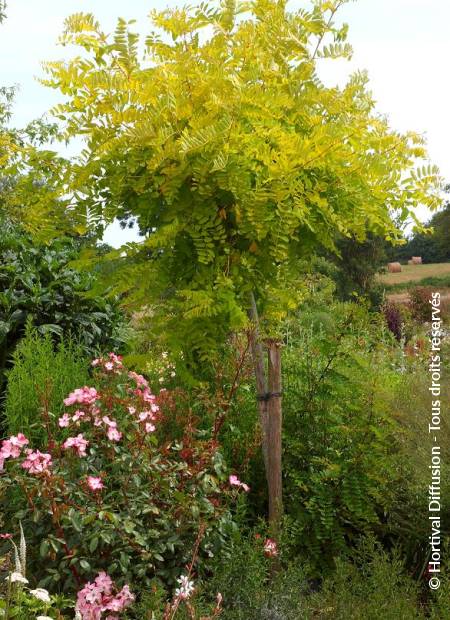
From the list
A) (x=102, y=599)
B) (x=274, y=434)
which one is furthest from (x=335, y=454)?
(x=102, y=599)

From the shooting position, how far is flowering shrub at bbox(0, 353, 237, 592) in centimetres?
328

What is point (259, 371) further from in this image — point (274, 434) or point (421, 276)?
point (421, 276)

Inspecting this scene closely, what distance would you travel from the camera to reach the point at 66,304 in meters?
6.22

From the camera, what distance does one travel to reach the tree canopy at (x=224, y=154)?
3332mm

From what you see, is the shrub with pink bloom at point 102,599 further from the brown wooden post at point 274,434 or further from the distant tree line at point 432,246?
the distant tree line at point 432,246

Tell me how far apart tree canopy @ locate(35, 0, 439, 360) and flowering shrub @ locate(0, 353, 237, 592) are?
1.93 ft

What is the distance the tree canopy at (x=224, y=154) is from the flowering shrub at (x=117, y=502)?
0.59 metres

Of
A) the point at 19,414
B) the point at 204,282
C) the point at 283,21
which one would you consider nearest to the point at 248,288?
the point at 204,282

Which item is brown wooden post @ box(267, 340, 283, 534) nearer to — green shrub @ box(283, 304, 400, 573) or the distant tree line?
green shrub @ box(283, 304, 400, 573)

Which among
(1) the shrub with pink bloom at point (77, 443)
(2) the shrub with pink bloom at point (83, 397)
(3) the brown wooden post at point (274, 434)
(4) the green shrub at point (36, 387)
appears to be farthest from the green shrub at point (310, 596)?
(4) the green shrub at point (36, 387)

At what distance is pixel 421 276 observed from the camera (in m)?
40.9

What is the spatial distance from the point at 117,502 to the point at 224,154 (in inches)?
68.3

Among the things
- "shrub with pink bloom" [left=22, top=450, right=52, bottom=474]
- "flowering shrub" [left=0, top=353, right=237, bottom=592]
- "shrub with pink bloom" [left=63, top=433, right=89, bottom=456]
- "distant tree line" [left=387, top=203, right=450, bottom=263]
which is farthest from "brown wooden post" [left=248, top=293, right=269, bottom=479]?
"distant tree line" [left=387, top=203, right=450, bottom=263]

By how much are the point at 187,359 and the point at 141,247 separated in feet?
2.63
